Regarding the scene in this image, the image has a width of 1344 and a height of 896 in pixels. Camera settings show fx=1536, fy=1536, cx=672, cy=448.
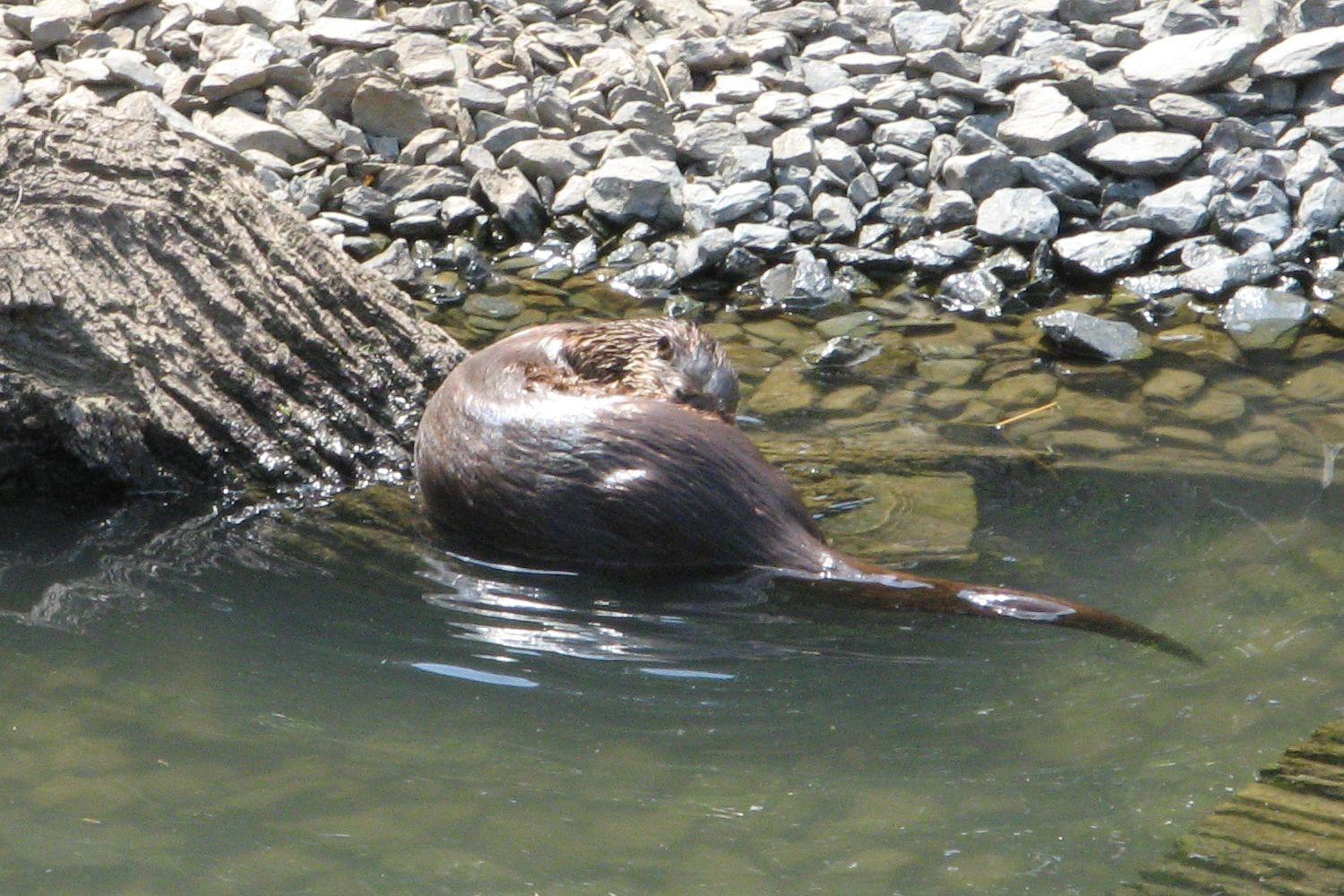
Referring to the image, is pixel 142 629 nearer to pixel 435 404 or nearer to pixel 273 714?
pixel 273 714

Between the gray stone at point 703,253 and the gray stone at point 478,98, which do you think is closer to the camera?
the gray stone at point 703,253

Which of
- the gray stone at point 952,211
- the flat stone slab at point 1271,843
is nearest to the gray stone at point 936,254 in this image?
the gray stone at point 952,211

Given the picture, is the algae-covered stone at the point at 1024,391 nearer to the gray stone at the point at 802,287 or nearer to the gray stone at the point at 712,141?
the gray stone at the point at 802,287

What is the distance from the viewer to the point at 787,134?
5.68 meters

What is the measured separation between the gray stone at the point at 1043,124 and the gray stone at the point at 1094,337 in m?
1.09


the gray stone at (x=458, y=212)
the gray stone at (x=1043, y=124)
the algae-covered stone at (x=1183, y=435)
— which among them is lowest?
the algae-covered stone at (x=1183, y=435)

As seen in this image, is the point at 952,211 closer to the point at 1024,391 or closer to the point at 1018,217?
the point at 1018,217

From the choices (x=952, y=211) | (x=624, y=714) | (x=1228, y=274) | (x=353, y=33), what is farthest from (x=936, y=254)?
(x=624, y=714)

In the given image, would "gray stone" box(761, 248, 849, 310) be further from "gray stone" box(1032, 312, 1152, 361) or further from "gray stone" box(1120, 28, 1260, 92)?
"gray stone" box(1120, 28, 1260, 92)

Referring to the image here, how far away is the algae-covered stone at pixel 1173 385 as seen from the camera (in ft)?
13.7

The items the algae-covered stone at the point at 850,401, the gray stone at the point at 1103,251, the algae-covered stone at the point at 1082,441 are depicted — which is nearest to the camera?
the algae-covered stone at the point at 1082,441

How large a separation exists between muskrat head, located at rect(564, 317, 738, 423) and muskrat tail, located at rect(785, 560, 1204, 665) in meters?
0.83

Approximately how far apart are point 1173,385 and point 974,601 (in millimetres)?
1793

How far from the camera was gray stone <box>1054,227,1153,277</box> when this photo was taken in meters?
5.02
